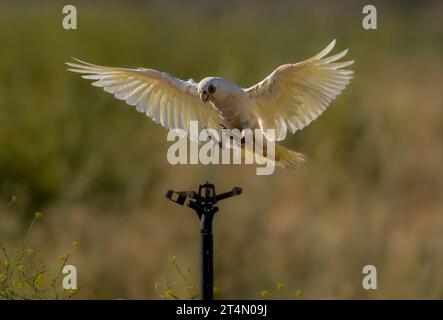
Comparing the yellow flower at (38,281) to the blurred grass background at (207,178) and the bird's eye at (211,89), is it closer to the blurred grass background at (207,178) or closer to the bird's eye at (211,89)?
the bird's eye at (211,89)

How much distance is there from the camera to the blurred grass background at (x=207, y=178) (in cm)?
716

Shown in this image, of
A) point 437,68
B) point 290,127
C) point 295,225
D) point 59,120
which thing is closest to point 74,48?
point 59,120

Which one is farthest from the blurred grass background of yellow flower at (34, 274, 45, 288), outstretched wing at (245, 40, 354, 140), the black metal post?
the black metal post

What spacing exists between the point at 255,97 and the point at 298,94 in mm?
176

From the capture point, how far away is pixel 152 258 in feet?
25.2

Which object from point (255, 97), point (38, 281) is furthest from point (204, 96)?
point (38, 281)

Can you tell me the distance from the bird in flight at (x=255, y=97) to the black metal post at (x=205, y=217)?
1.00 feet

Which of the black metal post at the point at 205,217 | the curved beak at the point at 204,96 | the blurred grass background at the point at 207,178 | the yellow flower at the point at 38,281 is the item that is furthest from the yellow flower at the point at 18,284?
the blurred grass background at the point at 207,178

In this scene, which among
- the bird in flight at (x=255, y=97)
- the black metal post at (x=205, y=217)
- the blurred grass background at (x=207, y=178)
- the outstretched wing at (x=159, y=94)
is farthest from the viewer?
the blurred grass background at (x=207, y=178)

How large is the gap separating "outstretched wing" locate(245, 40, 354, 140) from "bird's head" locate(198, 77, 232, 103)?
0.22 metres

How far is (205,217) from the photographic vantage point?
2.97m

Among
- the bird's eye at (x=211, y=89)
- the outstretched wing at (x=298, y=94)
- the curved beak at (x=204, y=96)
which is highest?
the outstretched wing at (x=298, y=94)
